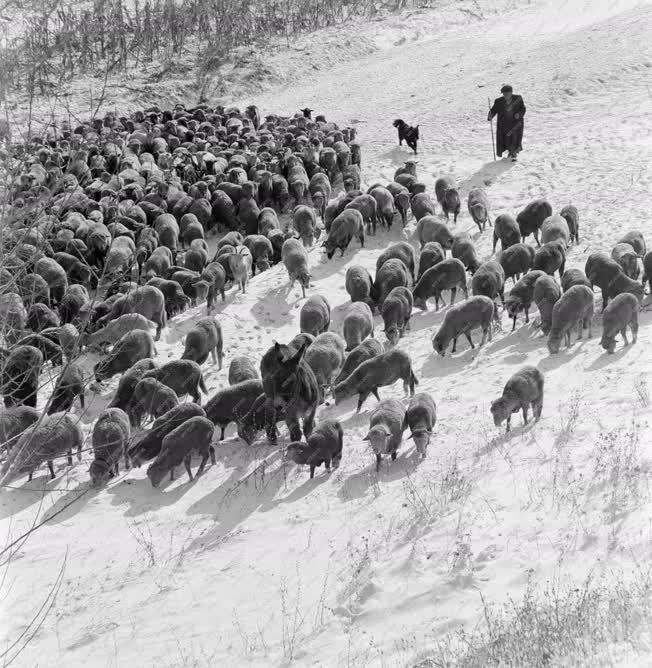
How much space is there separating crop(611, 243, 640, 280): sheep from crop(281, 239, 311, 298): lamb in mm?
5321

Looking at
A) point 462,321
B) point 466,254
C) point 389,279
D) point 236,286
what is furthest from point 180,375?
point 466,254

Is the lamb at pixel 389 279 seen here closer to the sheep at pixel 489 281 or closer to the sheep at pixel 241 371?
the sheep at pixel 489 281

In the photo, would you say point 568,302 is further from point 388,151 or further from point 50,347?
point 388,151

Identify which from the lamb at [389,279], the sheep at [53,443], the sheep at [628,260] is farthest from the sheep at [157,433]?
the sheep at [628,260]

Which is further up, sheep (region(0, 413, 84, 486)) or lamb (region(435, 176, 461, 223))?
lamb (region(435, 176, 461, 223))

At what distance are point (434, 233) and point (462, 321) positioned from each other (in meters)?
4.73

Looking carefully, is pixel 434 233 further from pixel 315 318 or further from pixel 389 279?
pixel 315 318

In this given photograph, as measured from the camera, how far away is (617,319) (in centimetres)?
1225

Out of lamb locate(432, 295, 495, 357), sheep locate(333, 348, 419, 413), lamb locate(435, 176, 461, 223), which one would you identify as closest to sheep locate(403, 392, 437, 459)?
sheep locate(333, 348, 419, 413)

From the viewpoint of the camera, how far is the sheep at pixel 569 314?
41.7 feet

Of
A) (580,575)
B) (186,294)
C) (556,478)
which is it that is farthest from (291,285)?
(580,575)

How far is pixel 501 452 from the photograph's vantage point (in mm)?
9906

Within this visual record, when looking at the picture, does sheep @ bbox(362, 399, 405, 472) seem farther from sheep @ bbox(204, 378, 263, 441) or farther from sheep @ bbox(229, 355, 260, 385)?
sheep @ bbox(229, 355, 260, 385)

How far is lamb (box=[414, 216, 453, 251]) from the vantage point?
57.9 ft
